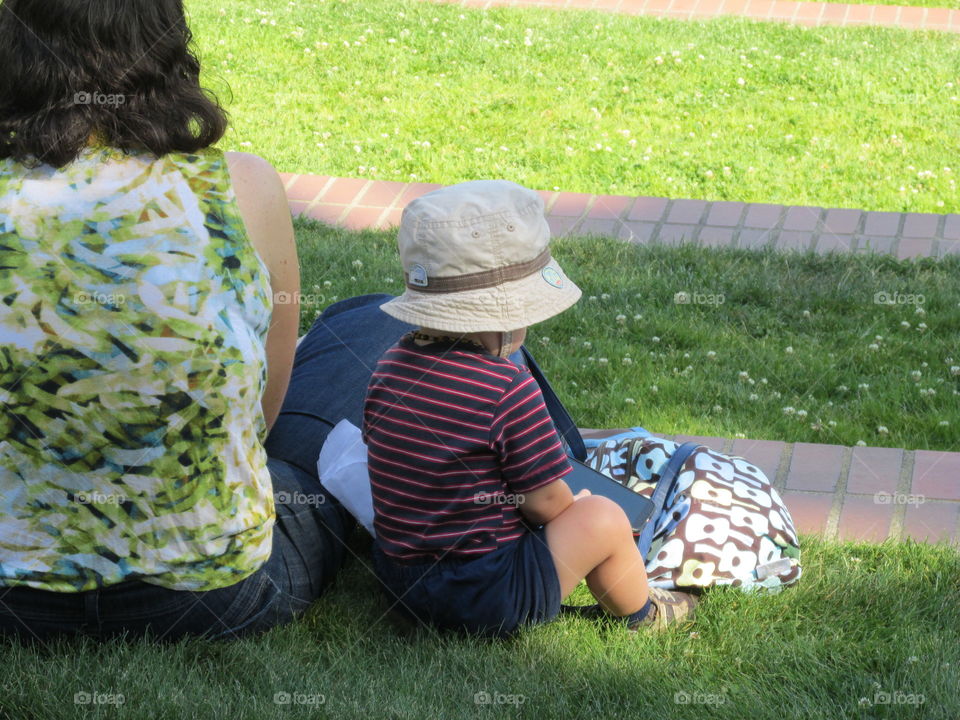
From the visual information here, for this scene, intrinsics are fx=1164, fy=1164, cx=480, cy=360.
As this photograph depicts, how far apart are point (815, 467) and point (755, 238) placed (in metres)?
2.41

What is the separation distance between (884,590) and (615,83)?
5950mm

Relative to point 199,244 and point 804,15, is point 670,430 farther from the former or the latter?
point 804,15

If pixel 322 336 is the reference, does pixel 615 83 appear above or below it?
below

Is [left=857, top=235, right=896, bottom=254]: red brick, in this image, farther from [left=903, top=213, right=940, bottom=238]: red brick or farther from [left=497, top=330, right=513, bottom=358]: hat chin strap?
[left=497, top=330, right=513, bottom=358]: hat chin strap

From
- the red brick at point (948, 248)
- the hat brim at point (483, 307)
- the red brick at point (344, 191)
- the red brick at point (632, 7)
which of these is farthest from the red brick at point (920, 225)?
the red brick at point (632, 7)

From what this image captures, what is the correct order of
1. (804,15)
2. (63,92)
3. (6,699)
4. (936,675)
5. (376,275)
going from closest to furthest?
(63,92) → (6,699) → (936,675) → (376,275) → (804,15)

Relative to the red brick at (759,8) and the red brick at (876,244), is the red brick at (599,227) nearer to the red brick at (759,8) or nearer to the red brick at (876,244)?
the red brick at (876,244)

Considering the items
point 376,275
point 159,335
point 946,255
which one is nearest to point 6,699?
point 159,335

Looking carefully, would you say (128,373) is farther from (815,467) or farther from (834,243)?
(834,243)

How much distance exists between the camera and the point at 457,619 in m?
2.71

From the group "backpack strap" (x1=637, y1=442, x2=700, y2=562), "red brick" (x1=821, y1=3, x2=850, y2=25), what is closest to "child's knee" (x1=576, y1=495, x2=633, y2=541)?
"backpack strap" (x1=637, y1=442, x2=700, y2=562)

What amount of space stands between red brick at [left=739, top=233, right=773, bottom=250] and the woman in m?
3.86

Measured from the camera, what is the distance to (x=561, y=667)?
8.75 ft

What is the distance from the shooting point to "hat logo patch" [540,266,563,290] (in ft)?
8.71
